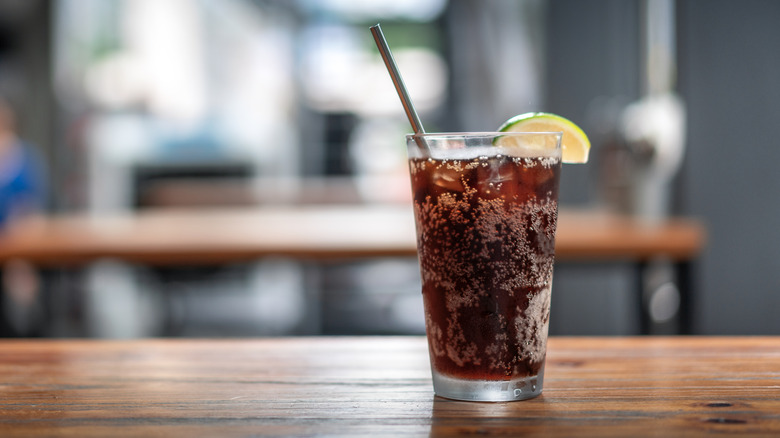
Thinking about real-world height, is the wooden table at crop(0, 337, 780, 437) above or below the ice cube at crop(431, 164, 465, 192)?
below

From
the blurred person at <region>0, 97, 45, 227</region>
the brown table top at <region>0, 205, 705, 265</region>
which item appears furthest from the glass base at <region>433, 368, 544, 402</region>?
the blurred person at <region>0, 97, 45, 227</region>

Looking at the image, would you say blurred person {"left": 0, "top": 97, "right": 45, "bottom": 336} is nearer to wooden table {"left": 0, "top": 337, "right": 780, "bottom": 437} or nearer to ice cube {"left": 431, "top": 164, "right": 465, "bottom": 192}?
wooden table {"left": 0, "top": 337, "right": 780, "bottom": 437}

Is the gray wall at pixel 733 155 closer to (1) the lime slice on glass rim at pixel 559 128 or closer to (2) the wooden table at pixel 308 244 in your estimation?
(2) the wooden table at pixel 308 244

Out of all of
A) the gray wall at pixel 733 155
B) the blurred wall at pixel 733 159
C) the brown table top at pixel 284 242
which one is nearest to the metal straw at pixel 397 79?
the brown table top at pixel 284 242

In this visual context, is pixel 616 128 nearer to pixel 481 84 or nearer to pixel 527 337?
pixel 527 337

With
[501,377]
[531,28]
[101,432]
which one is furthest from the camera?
[531,28]

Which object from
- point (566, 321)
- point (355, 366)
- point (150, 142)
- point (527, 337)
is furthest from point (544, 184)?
point (150, 142)
